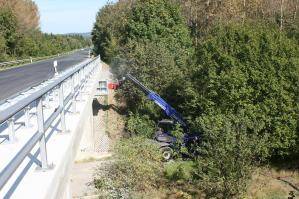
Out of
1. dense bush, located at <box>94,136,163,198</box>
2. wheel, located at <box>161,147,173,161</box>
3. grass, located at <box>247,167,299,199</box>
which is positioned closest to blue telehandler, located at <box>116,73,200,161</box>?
wheel, located at <box>161,147,173,161</box>

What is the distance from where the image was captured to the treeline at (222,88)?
719 inches

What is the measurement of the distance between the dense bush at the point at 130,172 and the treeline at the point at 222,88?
2022 mm

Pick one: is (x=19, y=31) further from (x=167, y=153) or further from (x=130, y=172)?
(x=130, y=172)

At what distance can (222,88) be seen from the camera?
23844 millimetres

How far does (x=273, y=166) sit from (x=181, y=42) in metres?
→ 15.5

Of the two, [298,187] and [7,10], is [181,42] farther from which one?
[7,10]

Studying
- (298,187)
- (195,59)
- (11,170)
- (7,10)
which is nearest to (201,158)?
(298,187)

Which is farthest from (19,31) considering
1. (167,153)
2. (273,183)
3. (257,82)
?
(273,183)

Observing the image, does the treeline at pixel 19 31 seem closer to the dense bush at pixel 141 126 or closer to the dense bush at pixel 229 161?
the dense bush at pixel 141 126

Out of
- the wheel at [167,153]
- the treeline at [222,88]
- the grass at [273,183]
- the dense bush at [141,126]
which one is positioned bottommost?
the grass at [273,183]

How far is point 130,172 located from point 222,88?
805 cm

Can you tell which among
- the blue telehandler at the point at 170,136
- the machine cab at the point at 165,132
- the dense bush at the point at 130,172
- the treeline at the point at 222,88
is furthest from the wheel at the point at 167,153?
the dense bush at the point at 130,172

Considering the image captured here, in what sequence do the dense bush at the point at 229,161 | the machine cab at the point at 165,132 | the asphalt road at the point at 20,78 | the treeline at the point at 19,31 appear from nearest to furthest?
the dense bush at the point at 229,161, the asphalt road at the point at 20,78, the machine cab at the point at 165,132, the treeline at the point at 19,31

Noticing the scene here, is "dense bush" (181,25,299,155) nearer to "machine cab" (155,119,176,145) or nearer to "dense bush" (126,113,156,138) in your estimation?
"machine cab" (155,119,176,145)
